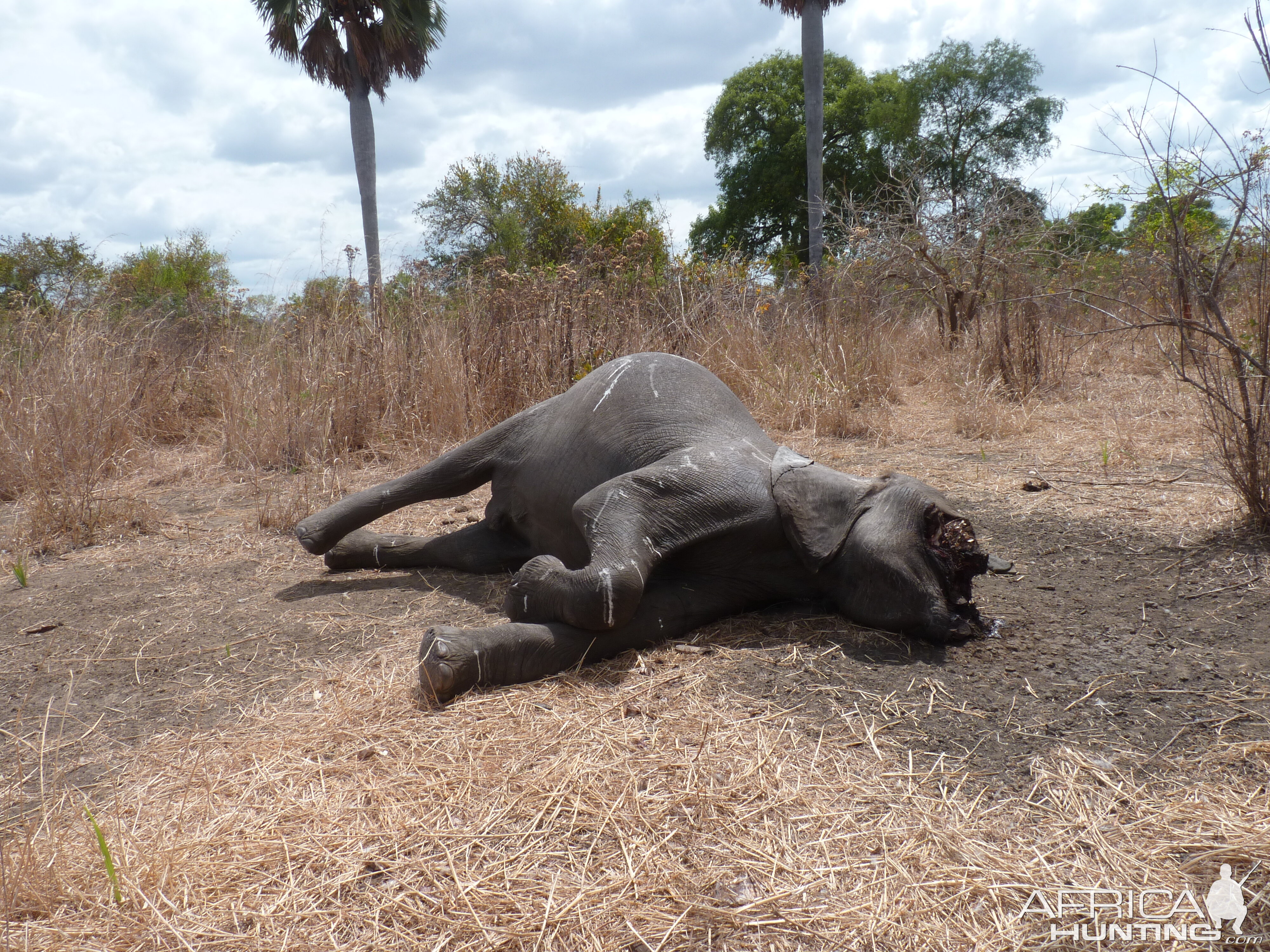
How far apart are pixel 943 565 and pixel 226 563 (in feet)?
10.8

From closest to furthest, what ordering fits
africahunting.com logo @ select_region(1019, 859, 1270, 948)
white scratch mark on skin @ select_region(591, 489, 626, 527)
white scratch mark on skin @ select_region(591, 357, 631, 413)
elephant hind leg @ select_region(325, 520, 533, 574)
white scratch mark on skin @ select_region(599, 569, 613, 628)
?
africahunting.com logo @ select_region(1019, 859, 1270, 948) < white scratch mark on skin @ select_region(599, 569, 613, 628) < white scratch mark on skin @ select_region(591, 489, 626, 527) < white scratch mark on skin @ select_region(591, 357, 631, 413) < elephant hind leg @ select_region(325, 520, 533, 574)

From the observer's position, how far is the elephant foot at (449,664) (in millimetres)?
2242

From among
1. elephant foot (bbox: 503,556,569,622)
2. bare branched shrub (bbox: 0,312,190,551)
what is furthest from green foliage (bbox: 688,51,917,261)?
elephant foot (bbox: 503,556,569,622)

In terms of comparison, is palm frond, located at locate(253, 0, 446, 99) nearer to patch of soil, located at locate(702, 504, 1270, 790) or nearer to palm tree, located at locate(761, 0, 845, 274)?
palm tree, located at locate(761, 0, 845, 274)

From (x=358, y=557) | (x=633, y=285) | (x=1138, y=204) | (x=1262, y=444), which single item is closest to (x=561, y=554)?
(x=358, y=557)

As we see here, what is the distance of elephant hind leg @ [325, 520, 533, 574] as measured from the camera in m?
3.62

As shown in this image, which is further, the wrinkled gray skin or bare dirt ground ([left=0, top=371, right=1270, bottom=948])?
the wrinkled gray skin

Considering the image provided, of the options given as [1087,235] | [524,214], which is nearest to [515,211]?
[524,214]

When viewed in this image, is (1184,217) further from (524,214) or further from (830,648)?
(524,214)

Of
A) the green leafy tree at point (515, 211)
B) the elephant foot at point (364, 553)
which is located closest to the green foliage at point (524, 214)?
the green leafy tree at point (515, 211)

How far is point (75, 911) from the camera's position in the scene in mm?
1480

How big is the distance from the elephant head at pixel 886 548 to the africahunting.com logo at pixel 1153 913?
1024 mm

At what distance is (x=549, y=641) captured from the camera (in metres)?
2.43

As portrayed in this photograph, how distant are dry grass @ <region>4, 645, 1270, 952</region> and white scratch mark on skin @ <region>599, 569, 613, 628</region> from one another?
0.31m
